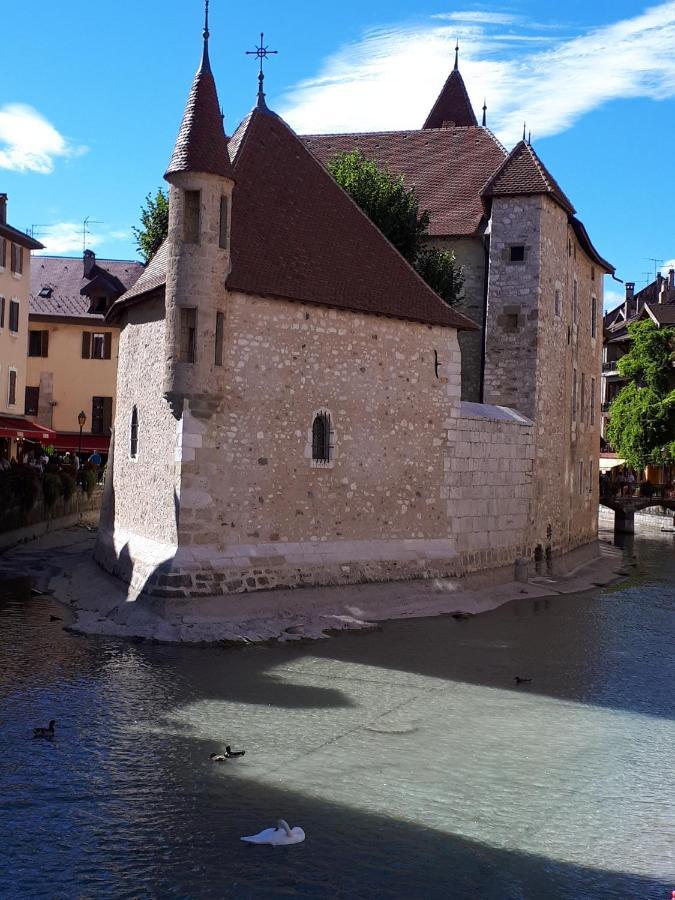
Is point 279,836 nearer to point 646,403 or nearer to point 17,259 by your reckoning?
point 17,259

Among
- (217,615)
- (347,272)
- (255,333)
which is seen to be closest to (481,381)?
(347,272)

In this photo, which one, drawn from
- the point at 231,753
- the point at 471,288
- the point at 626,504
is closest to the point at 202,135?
the point at 231,753

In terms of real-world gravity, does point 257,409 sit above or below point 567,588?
above

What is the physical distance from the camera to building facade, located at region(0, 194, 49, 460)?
3519cm

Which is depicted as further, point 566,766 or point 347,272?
point 347,272

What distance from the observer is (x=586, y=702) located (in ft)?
47.4

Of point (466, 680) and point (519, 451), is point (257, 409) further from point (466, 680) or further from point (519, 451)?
point (519, 451)

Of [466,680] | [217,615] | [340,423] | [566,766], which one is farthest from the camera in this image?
[340,423]

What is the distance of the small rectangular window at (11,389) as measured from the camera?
120 feet

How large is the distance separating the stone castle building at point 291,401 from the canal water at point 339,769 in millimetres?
2519

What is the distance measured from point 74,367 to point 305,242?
26.9 meters

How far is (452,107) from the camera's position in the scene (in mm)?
43312

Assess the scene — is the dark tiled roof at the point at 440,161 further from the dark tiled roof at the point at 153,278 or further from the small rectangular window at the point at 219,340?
the small rectangular window at the point at 219,340

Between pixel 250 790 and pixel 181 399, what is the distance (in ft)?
28.8
